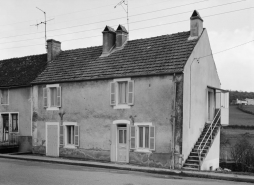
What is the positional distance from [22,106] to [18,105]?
1.53 ft

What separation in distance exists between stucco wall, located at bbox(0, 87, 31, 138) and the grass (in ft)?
115

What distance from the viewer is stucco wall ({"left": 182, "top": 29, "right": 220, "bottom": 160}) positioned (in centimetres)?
1864

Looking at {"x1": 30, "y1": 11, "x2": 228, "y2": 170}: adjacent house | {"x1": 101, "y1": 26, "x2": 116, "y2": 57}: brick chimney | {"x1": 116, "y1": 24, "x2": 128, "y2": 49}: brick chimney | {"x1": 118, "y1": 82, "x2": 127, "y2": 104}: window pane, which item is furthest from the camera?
{"x1": 101, "y1": 26, "x2": 116, "y2": 57}: brick chimney

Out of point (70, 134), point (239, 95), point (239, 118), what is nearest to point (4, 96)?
point (70, 134)

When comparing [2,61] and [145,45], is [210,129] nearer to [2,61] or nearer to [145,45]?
[145,45]

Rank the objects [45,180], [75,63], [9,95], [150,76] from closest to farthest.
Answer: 1. [45,180]
2. [150,76]
3. [75,63]
4. [9,95]

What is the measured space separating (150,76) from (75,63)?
23.0ft

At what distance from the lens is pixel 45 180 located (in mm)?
12875

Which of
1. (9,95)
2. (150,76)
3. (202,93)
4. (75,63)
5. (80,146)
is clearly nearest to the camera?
(150,76)

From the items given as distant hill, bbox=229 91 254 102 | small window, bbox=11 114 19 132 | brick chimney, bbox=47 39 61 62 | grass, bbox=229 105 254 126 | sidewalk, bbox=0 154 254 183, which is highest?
brick chimney, bbox=47 39 61 62

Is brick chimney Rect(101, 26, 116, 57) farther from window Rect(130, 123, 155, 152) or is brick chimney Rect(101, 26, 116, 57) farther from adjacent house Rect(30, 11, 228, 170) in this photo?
window Rect(130, 123, 155, 152)

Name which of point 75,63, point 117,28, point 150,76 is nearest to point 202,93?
point 150,76

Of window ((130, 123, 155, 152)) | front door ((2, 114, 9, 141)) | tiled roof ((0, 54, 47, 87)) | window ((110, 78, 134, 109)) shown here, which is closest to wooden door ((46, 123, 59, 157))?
tiled roof ((0, 54, 47, 87))

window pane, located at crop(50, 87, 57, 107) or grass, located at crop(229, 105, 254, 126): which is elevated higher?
window pane, located at crop(50, 87, 57, 107)
